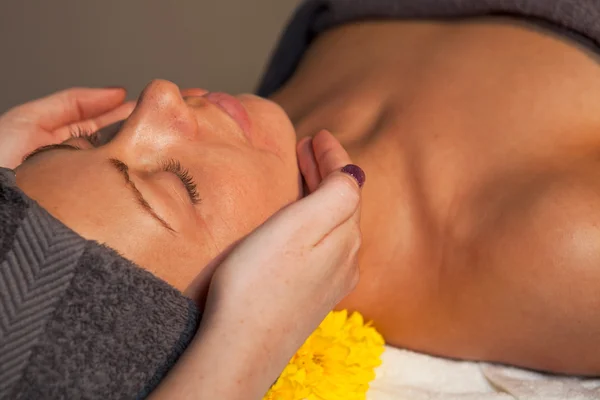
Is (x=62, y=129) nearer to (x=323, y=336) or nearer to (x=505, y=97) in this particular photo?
(x=323, y=336)

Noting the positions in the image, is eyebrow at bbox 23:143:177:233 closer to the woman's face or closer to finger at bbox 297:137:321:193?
the woman's face

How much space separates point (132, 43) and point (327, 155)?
3.51 feet

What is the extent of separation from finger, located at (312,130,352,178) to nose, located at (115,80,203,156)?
179mm

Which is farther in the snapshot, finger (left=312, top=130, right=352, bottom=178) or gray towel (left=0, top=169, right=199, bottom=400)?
finger (left=312, top=130, right=352, bottom=178)

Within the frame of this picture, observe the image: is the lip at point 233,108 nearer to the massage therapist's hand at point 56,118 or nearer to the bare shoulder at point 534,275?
the massage therapist's hand at point 56,118

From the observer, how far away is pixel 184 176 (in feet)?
2.43

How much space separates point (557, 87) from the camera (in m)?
0.91

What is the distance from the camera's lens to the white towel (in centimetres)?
82

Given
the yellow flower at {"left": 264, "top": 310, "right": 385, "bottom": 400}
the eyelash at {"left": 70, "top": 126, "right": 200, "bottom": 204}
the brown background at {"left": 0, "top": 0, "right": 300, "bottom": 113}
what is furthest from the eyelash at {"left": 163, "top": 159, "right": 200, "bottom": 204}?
the brown background at {"left": 0, "top": 0, "right": 300, "bottom": 113}

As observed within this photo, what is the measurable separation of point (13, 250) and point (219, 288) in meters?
0.21

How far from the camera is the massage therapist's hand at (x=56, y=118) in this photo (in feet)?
3.21

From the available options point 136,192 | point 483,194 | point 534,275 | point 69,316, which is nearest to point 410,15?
point 483,194

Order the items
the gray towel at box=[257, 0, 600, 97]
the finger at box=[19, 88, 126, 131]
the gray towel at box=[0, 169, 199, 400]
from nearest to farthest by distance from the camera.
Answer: the gray towel at box=[0, 169, 199, 400]
the gray towel at box=[257, 0, 600, 97]
the finger at box=[19, 88, 126, 131]

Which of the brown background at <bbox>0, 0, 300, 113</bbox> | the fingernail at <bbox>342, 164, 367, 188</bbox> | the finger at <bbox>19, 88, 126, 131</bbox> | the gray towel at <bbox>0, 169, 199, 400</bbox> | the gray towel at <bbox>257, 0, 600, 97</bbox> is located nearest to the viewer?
the gray towel at <bbox>0, 169, 199, 400</bbox>
